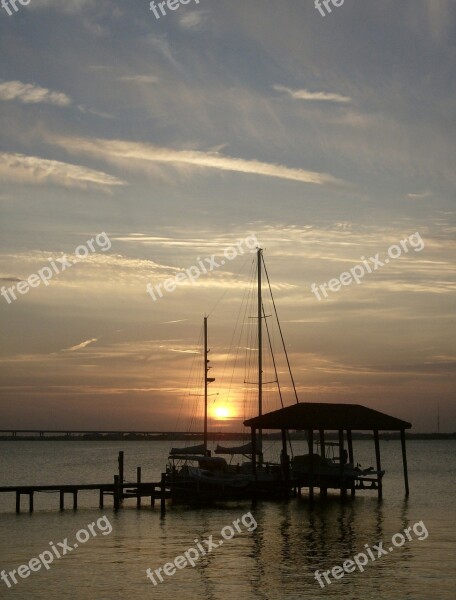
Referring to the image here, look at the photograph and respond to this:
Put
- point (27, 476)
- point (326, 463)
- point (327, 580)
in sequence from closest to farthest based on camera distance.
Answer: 1. point (327, 580)
2. point (326, 463)
3. point (27, 476)

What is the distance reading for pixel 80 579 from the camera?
87.6 ft

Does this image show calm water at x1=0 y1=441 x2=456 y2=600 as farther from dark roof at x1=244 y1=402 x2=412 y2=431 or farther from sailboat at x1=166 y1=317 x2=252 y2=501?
dark roof at x1=244 y1=402 x2=412 y2=431

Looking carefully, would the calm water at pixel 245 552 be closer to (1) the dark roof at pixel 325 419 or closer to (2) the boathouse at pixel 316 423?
(2) the boathouse at pixel 316 423

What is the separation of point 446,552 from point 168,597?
1200 cm

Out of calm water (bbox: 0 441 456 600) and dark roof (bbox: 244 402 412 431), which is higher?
dark roof (bbox: 244 402 412 431)

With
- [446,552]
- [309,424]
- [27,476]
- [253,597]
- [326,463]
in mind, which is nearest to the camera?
[253,597]

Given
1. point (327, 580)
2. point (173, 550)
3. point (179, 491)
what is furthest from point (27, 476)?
point (327, 580)

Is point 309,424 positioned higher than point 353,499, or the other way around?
point 309,424

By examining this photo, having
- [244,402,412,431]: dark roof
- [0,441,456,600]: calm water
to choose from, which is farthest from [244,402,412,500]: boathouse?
[0,441,456,600]: calm water

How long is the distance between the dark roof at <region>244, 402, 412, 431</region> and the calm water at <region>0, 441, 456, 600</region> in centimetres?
428

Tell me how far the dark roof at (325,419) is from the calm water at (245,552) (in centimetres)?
428

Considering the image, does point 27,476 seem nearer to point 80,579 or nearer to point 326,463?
point 326,463

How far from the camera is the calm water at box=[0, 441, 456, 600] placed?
984 inches

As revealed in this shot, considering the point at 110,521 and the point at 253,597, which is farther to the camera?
the point at 110,521
